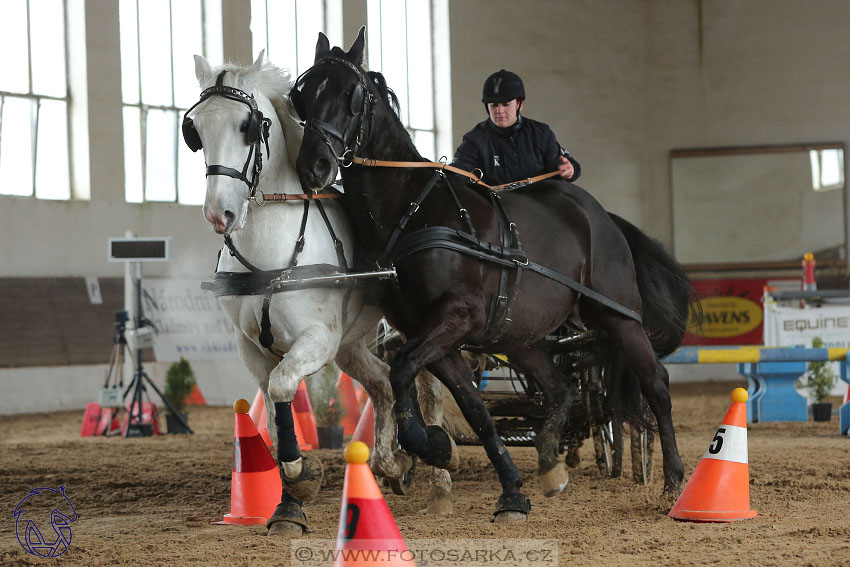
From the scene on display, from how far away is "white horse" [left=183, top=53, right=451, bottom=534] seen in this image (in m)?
4.08

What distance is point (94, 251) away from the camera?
13.8 meters

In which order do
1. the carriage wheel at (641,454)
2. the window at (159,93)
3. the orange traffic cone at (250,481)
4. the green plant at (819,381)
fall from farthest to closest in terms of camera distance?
the window at (159,93) → the green plant at (819,381) → the carriage wheel at (641,454) → the orange traffic cone at (250,481)

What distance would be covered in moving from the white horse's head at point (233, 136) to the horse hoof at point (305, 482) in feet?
3.62

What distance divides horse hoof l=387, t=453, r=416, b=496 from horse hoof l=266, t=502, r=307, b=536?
2.00ft

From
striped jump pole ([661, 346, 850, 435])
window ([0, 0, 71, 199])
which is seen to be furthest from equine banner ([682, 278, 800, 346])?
window ([0, 0, 71, 199])

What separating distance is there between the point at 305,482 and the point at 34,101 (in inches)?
439

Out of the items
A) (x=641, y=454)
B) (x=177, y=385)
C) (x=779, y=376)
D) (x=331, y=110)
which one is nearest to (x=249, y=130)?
(x=331, y=110)

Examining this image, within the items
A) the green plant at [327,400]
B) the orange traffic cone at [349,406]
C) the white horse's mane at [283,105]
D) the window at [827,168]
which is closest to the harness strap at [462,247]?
the white horse's mane at [283,105]

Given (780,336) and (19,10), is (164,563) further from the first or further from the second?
(19,10)

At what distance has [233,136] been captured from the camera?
4105 millimetres

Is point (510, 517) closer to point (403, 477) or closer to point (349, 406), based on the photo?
point (403, 477)

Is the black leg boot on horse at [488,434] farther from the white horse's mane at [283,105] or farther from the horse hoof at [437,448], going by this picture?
the white horse's mane at [283,105]

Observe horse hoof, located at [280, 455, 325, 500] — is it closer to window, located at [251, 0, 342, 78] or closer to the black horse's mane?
the black horse's mane

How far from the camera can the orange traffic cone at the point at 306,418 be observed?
896 cm
